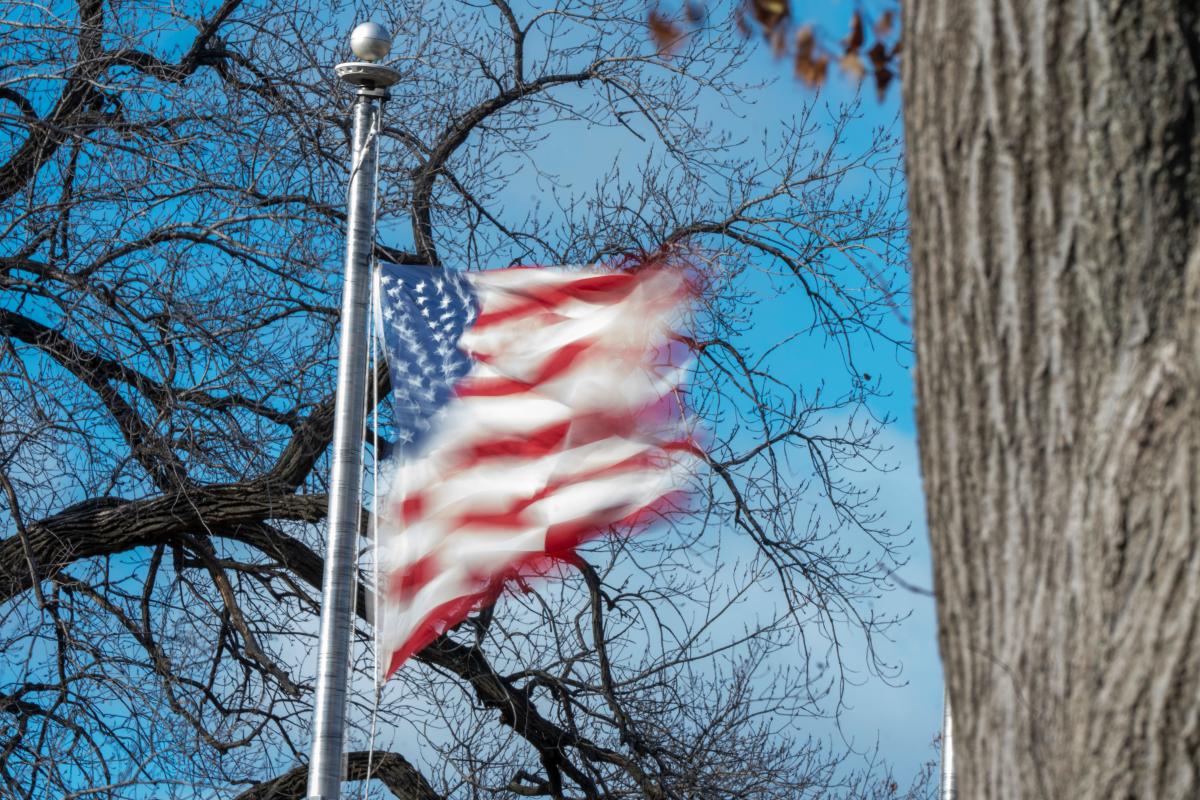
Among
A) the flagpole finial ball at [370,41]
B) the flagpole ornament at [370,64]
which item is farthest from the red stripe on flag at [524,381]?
the flagpole finial ball at [370,41]

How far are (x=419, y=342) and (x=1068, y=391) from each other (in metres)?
5.55

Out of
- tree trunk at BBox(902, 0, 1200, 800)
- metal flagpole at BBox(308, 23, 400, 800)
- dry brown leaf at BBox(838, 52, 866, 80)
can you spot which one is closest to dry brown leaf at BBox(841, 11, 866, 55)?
dry brown leaf at BBox(838, 52, 866, 80)

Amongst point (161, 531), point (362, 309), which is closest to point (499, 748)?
point (161, 531)

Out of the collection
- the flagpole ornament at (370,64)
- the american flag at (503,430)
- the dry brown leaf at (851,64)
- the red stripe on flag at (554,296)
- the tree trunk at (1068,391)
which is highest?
the flagpole ornament at (370,64)

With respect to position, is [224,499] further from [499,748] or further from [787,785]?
[787,785]

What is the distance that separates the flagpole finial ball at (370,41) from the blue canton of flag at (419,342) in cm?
114

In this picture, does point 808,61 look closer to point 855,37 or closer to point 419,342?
point 855,37

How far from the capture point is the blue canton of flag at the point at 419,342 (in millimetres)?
8086

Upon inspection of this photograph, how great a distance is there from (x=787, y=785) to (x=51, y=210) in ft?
21.6

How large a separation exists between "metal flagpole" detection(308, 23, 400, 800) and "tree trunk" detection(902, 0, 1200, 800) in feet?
14.1

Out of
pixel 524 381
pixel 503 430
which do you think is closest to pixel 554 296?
pixel 524 381

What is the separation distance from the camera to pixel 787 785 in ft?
36.9

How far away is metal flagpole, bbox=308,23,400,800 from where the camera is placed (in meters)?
6.86

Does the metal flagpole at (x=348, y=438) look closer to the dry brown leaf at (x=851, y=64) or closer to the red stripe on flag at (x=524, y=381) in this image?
the red stripe on flag at (x=524, y=381)
